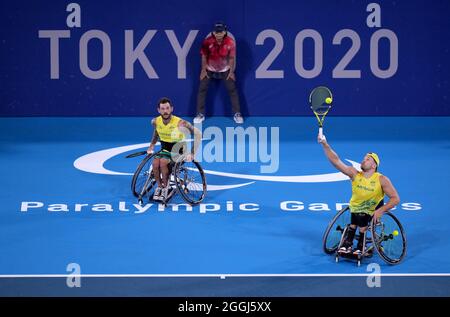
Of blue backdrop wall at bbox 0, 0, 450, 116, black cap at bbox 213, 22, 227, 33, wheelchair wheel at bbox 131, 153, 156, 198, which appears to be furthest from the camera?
blue backdrop wall at bbox 0, 0, 450, 116

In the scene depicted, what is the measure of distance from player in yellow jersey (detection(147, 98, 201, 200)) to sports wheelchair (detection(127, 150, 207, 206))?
0.25 feet

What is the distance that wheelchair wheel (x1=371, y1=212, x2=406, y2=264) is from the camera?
35.7 feet

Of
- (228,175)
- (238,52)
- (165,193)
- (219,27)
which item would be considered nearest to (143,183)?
(165,193)

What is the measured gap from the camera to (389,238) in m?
11.0

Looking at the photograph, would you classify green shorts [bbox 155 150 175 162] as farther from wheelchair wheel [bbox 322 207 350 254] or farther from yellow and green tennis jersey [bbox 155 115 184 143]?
wheelchair wheel [bbox 322 207 350 254]

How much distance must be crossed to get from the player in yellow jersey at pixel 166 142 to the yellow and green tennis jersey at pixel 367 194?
2846 mm

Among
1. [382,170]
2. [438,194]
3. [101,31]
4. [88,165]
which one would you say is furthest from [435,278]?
[101,31]

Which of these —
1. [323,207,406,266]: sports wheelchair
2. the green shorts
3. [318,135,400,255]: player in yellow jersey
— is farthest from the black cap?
[318,135,400,255]: player in yellow jersey

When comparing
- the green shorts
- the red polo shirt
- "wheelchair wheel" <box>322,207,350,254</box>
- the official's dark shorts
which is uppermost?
the red polo shirt

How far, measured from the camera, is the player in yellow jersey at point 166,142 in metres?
13.3

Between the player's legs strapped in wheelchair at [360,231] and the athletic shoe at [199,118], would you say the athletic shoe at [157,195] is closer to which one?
the player's legs strapped in wheelchair at [360,231]

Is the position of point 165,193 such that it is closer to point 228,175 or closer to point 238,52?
point 228,175

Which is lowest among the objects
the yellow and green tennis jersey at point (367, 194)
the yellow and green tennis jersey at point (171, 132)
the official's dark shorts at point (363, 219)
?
the official's dark shorts at point (363, 219)

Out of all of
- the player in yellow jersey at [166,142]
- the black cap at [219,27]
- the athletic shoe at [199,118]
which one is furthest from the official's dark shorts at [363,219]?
the athletic shoe at [199,118]
